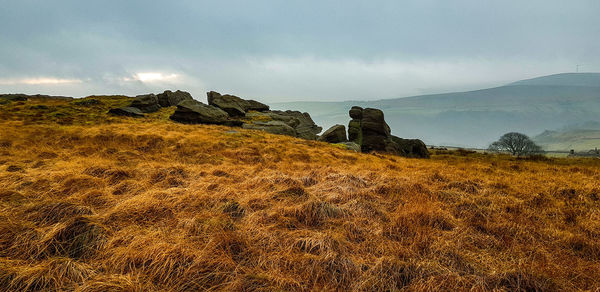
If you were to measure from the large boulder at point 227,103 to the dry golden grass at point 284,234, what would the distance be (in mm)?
28451

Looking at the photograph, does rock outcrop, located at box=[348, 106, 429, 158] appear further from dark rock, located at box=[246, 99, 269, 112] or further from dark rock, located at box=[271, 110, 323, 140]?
dark rock, located at box=[246, 99, 269, 112]

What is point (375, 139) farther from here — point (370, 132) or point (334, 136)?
point (334, 136)

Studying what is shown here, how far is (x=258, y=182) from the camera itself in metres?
7.57

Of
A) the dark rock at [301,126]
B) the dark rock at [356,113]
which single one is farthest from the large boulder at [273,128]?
the dark rock at [356,113]

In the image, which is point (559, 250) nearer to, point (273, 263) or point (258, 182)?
point (273, 263)

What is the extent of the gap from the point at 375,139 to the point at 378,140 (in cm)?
35

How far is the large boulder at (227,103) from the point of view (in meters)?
35.9

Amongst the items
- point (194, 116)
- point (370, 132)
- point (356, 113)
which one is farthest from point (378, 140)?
point (194, 116)

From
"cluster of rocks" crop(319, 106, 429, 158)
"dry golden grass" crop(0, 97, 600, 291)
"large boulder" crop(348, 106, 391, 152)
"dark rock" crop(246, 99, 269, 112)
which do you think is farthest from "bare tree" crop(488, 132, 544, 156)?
"dry golden grass" crop(0, 97, 600, 291)

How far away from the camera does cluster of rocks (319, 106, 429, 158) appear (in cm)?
2797

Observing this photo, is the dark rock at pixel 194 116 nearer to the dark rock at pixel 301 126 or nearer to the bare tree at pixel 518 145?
the dark rock at pixel 301 126

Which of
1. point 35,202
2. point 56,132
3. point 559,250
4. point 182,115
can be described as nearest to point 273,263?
point 559,250

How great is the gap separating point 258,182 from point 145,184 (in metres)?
3.10

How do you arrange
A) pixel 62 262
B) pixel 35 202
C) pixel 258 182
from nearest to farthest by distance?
pixel 62 262
pixel 35 202
pixel 258 182
